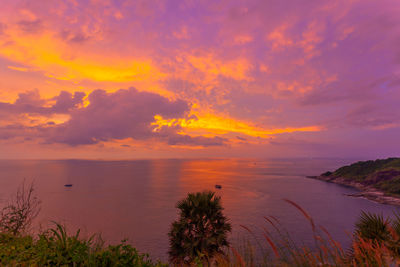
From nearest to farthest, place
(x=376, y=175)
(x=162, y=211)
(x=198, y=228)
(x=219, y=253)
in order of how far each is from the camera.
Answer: (x=219, y=253)
(x=198, y=228)
(x=162, y=211)
(x=376, y=175)

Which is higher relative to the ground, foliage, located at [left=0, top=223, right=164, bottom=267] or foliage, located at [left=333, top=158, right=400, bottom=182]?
foliage, located at [left=0, top=223, right=164, bottom=267]

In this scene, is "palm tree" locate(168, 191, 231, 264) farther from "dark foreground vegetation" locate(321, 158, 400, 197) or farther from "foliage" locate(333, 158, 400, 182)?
"foliage" locate(333, 158, 400, 182)

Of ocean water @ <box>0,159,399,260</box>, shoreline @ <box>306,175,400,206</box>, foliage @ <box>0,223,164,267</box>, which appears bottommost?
ocean water @ <box>0,159,399,260</box>

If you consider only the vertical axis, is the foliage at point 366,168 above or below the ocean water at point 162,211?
above

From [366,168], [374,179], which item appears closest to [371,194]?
[374,179]

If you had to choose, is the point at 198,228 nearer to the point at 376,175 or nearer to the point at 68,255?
the point at 68,255

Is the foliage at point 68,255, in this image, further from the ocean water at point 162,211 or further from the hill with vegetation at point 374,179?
the hill with vegetation at point 374,179

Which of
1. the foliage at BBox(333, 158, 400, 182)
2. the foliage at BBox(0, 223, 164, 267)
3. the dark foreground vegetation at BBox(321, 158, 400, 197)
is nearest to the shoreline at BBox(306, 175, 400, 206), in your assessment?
the dark foreground vegetation at BBox(321, 158, 400, 197)

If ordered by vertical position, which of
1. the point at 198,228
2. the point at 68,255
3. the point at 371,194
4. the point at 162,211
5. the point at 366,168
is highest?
the point at 68,255

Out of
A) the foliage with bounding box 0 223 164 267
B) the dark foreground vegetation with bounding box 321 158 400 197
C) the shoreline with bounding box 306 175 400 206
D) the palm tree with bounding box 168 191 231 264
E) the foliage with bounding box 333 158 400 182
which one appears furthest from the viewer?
the foliage with bounding box 333 158 400 182

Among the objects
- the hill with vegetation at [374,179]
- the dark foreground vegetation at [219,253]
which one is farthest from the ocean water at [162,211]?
the dark foreground vegetation at [219,253]

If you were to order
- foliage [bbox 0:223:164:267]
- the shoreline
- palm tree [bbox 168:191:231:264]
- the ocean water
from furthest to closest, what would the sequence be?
the shoreline, the ocean water, palm tree [bbox 168:191:231:264], foliage [bbox 0:223:164:267]

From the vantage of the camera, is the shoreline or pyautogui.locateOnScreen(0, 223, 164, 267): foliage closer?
pyautogui.locateOnScreen(0, 223, 164, 267): foliage

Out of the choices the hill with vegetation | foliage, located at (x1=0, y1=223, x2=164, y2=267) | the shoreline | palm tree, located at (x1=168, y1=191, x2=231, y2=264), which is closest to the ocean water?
the shoreline
